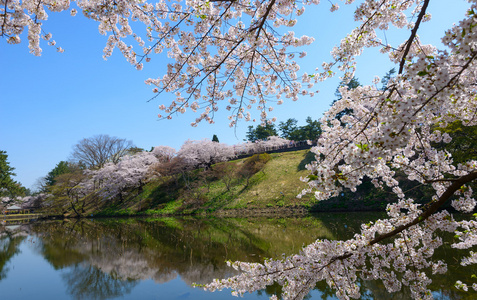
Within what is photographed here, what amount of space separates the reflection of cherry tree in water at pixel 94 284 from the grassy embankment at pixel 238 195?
40.9 ft

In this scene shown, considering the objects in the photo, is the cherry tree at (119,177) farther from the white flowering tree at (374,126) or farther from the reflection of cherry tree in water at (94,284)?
the white flowering tree at (374,126)

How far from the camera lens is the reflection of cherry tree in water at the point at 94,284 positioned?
6732 millimetres

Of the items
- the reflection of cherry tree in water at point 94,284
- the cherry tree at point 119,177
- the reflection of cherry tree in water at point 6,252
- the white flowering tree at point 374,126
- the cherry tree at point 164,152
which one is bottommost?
the reflection of cherry tree in water at point 94,284

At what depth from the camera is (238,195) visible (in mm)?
22578

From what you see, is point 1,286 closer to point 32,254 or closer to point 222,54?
point 32,254

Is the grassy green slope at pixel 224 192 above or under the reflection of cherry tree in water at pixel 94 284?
above

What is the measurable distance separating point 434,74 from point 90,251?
13.4 meters

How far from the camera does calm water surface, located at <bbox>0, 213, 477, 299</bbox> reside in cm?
591

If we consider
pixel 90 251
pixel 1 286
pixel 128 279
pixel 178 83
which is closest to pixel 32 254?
pixel 90 251

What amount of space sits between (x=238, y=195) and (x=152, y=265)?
14.4 m

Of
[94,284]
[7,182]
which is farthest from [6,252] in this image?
[7,182]

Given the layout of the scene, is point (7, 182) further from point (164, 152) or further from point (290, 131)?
point (290, 131)

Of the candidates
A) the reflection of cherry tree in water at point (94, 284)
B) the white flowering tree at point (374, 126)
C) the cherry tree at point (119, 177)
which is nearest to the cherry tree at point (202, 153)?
the cherry tree at point (119, 177)

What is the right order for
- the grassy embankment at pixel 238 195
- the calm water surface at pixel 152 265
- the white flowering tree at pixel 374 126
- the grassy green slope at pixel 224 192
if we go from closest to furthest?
1. the white flowering tree at pixel 374 126
2. the calm water surface at pixel 152 265
3. the grassy embankment at pixel 238 195
4. the grassy green slope at pixel 224 192
